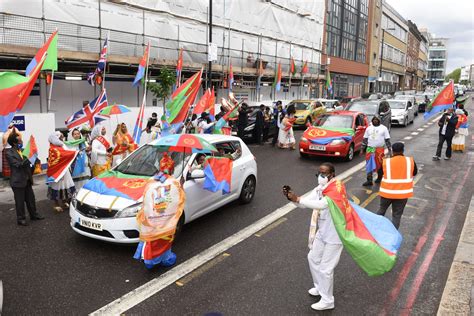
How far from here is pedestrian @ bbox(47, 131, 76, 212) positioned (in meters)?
7.96

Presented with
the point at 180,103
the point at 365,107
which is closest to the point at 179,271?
the point at 180,103

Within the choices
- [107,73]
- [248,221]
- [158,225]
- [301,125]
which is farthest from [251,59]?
[158,225]

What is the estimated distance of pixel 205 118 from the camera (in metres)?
15.0

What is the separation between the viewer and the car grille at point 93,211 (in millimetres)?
5980

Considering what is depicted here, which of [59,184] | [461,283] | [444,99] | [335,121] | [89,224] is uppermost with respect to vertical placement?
[444,99]

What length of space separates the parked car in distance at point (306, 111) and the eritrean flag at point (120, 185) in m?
17.1

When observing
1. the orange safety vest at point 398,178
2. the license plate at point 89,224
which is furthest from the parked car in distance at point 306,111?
the license plate at point 89,224

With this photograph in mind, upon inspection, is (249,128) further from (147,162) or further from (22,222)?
(22,222)

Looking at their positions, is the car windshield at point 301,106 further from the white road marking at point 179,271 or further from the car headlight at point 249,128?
the white road marking at point 179,271

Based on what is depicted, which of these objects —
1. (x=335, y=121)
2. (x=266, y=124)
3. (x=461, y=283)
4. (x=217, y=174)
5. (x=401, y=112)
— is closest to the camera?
(x=461, y=283)

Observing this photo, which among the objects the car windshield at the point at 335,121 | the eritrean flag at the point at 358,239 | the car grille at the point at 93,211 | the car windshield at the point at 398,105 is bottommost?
the car grille at the point at 93,211

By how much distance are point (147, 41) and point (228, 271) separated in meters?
16.9

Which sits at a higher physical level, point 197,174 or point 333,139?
point 333,139

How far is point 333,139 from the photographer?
1355cm
